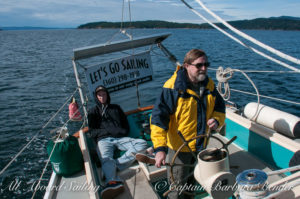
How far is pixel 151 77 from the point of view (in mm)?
6035

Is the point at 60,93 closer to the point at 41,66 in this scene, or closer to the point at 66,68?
the point at 66,68

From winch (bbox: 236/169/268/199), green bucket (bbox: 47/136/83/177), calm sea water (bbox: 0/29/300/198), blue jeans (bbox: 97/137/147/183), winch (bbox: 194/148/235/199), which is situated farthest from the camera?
calm sea water (bbox: 0/29/300/198)

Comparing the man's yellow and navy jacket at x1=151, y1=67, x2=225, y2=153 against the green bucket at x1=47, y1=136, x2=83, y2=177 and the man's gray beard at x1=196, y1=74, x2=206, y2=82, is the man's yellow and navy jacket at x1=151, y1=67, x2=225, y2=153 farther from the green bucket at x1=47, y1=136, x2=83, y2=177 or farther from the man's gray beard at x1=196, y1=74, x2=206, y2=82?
the green bucket at x1=47, y1=136, x2=83, y2=177

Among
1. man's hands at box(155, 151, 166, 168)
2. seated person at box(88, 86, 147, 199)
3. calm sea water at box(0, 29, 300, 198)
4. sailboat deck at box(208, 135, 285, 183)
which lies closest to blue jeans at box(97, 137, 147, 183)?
seated person at box(88, 86, 147, 199)

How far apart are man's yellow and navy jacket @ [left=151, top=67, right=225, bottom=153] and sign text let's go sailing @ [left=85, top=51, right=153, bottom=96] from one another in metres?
3.03

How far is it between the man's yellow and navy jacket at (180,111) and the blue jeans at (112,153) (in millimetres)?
1284

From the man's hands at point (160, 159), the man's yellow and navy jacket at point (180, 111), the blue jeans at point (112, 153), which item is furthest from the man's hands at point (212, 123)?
the blue jeans at point (112, 153)

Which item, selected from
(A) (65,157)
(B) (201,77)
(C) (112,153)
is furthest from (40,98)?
(B) (201,77)

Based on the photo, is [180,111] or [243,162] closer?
[180,111]

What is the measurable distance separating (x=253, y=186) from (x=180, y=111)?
1.03 meters

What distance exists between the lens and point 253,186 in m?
1.35

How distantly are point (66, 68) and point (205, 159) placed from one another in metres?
17.3

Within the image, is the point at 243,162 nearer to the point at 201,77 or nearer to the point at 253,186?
the point at 201,77

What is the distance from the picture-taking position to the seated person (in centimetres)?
348
